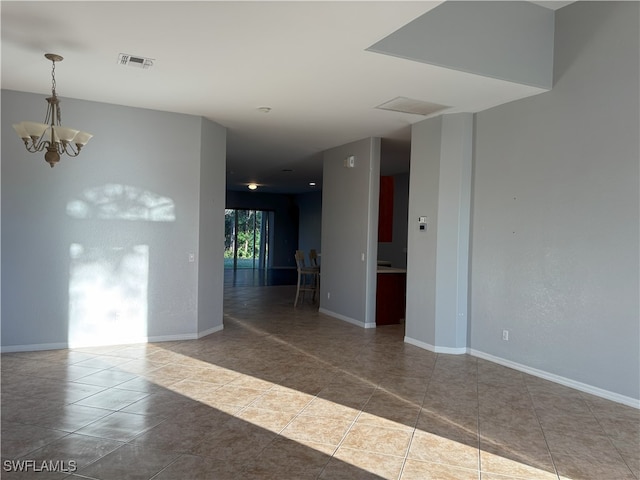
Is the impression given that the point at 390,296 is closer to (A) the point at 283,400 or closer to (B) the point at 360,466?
(A) the point at 283,400

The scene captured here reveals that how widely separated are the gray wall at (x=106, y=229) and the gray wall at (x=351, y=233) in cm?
234

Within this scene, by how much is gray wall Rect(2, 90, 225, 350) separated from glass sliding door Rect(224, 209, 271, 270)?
10.8 m

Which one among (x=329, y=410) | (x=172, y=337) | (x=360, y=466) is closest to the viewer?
(x=360, y=466)

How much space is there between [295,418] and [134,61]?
10.8 ft

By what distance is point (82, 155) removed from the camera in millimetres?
5320

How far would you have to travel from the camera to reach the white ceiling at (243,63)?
122 inches

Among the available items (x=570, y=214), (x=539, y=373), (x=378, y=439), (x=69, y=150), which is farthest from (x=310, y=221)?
(x=378, y=439)

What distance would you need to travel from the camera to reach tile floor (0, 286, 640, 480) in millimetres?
2768

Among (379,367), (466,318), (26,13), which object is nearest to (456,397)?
(379,367)

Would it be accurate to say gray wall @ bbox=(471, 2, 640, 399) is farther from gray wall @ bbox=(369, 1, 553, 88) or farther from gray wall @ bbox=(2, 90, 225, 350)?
gray wall @ bbox=(2, 90, 225, 350)

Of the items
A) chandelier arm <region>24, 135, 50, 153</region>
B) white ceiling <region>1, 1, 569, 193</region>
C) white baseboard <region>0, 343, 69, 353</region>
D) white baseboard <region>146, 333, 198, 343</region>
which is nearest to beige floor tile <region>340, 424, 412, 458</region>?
white ceiling <region>1, 1, 569, 193</region>

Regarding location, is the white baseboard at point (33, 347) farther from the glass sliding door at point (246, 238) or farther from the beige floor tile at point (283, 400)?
the glass sliding door at point (246, 238)

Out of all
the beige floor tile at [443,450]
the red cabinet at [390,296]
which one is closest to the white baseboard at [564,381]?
the beige floor tile at [443,450]

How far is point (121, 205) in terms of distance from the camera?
552 cm
